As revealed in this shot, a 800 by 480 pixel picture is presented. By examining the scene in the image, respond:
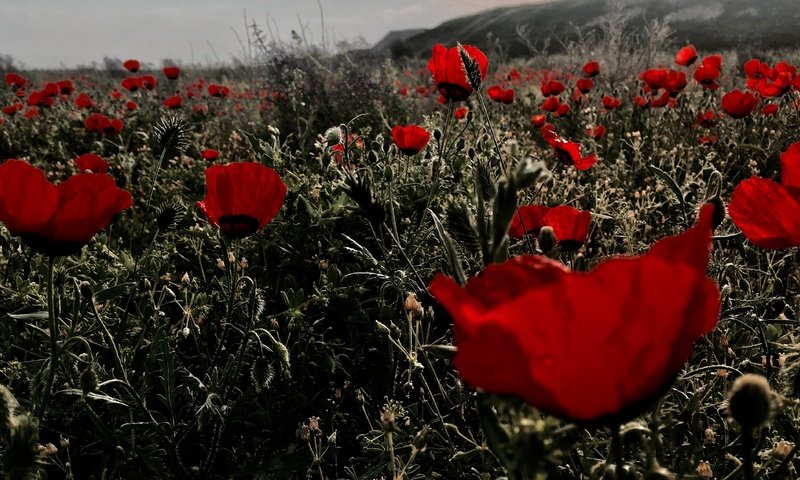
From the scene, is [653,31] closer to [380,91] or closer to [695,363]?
[380,91]

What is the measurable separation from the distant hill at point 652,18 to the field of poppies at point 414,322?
14503 millimetres

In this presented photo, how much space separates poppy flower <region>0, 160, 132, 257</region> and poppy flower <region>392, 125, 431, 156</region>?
4.13ft

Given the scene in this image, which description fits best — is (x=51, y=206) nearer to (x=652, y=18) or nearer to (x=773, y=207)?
(x=773, y=207)

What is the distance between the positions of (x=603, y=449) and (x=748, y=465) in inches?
40.2

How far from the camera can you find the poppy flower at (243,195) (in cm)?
145

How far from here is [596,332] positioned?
490 mm

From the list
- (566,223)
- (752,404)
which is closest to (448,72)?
(566,223)

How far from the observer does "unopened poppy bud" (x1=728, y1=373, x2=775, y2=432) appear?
66 centimetres

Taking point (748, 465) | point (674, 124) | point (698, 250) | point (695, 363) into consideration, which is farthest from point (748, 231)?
point (674, 124)

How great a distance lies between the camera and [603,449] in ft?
5.31

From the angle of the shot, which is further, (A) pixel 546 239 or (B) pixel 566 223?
(B) pixel 566 223

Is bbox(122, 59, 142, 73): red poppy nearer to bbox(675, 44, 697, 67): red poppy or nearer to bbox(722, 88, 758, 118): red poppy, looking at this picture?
bbox(675, 44, 697, 67): red poppy

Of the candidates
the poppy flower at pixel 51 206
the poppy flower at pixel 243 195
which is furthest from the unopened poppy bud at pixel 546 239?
the poppy flower at pixel 51 206

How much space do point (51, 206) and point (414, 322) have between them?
1.15 metres
